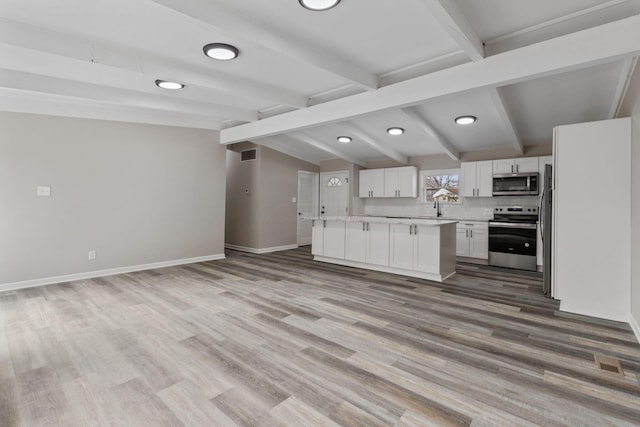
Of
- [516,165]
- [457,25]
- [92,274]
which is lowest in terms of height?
[92,274]

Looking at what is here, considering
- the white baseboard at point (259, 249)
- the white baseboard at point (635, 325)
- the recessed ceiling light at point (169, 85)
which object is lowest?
the white baseboard at point (635, 325)

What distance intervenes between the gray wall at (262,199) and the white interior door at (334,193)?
855 millimetres

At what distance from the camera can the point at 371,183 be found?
806 centimetres

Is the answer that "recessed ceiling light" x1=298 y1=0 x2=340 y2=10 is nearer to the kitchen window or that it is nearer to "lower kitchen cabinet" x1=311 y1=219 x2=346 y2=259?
"lower kitchen cabinet" x1=311 y1=219 x2=346 y2=259

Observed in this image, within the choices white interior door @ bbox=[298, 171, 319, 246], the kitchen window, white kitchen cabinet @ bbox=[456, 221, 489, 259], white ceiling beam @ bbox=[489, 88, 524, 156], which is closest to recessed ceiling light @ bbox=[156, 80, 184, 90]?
white ceiling beam @ bbox=[489, 88, 524, 156]

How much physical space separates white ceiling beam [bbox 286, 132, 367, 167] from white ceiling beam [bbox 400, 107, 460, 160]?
243 centimetres

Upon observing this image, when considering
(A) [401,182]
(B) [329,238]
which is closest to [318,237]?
(B) [329,238]

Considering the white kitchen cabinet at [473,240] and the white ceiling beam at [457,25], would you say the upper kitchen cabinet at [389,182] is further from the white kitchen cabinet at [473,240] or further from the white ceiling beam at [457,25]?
the white ceiling beam at [457,25]

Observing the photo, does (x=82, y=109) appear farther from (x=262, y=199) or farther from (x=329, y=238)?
(x=329, y=238)

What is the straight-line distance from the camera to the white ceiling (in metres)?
2.54

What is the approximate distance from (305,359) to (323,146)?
561 cm

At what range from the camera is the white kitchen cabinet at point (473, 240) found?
6.15 m

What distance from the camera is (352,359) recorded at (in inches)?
91.3

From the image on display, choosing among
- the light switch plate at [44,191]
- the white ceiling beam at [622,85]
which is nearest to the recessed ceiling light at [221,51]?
the light switch plate at [44,191]
